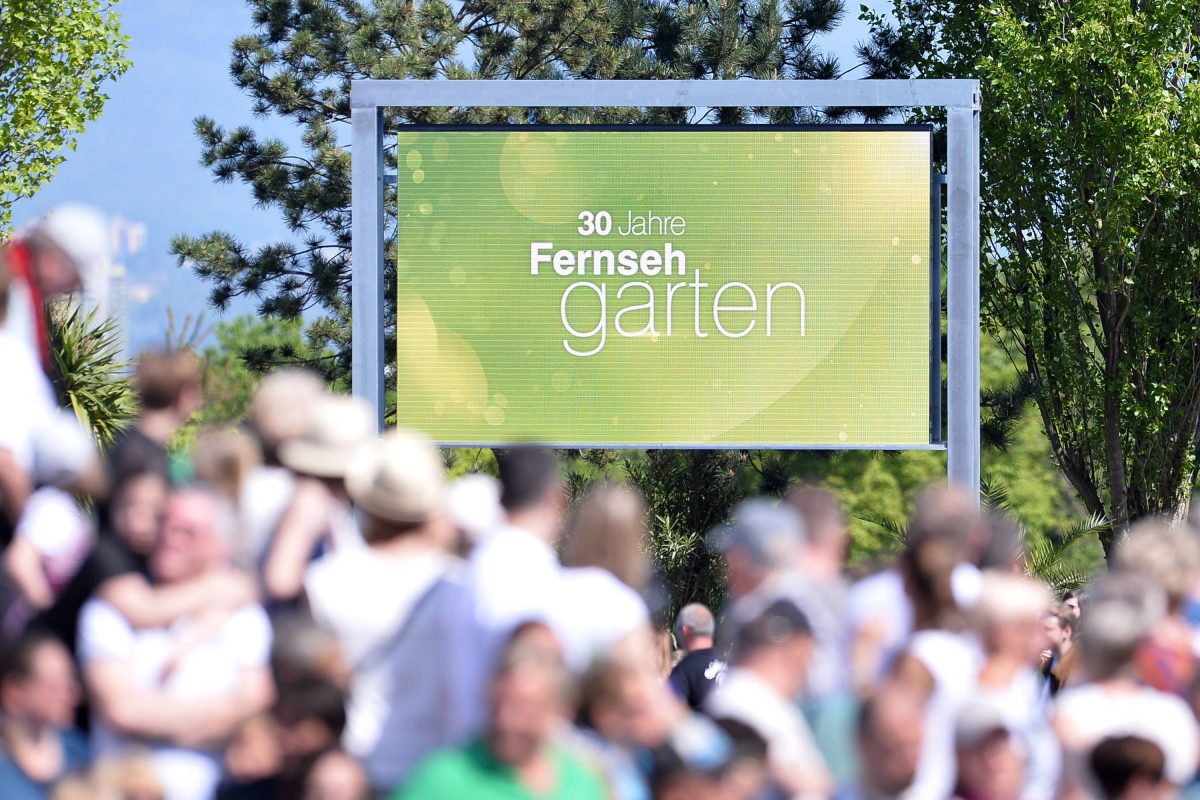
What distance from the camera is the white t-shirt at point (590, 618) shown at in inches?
142

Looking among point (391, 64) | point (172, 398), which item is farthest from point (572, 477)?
point (172, 398)

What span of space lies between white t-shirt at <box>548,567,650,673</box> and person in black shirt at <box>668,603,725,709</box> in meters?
2.24

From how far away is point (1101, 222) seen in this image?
1698 centimetres

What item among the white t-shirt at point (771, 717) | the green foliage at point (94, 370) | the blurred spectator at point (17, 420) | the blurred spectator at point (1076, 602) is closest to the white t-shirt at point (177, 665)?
the blurred spectator at point (17, 420)

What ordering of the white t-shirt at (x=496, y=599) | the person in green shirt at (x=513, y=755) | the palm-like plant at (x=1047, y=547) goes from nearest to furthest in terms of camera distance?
the person in green shirt at (x=513, y=755) < the white t-shirt at (x=496, y=599) < the palm-like plant at (x=1047, y=547)

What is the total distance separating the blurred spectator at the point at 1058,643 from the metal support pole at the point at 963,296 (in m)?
5.62

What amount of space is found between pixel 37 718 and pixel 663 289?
376 inches

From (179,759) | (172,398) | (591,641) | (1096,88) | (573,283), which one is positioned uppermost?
(1096,88)

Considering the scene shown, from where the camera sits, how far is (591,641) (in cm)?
363

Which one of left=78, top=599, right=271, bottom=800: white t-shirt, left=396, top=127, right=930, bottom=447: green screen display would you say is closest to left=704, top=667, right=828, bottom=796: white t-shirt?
left=78, top=599, right=271, bottom=800: white t-shirt

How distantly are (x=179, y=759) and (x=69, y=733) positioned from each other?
30 cm

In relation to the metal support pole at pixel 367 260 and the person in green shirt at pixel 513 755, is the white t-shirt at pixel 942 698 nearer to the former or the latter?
the person in green shirt at pixel 513 755

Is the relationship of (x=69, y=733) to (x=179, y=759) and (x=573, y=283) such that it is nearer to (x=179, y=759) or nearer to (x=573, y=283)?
(x=179, y=759)

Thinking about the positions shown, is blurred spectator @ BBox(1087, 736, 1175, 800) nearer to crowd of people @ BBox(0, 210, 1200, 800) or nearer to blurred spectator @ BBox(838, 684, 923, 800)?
crowd of people @ BBox(0, 210, 1200, 800)
